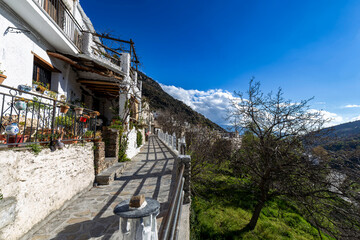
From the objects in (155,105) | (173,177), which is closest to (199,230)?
(173,177)

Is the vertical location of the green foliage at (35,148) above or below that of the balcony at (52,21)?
below

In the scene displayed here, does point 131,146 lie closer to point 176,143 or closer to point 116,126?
point 116,126

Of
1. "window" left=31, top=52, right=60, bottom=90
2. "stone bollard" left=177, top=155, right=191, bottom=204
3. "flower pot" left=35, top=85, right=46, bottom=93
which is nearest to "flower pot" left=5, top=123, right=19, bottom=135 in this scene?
"stone bollard" left=177, top=155, right=191, bottom=204

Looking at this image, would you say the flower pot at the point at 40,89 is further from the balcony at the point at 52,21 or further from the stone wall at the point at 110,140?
the stone wall at the point at 110,140

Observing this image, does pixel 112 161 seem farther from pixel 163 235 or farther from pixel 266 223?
pixel 266 223

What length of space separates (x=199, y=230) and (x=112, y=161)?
4698 millimetres

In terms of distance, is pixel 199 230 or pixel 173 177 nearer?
pixel 173 177

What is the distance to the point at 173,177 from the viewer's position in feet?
18.9

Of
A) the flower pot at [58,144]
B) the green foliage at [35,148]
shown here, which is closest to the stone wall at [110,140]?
the flower pot at [58,144]

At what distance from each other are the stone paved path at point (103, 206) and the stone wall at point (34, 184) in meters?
0.30

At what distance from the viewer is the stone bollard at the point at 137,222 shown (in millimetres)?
1262

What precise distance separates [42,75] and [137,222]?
Answer: 306 inches

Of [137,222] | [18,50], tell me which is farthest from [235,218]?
[18,50]

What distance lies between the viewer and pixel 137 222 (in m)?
1.27
